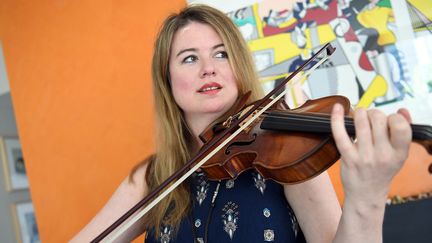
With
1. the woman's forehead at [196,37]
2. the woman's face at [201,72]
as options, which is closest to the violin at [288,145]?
the woman's face at [201,72]

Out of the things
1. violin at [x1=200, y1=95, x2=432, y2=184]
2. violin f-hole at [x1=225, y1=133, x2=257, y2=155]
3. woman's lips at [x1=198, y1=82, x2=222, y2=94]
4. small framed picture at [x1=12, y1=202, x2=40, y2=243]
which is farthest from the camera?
small framed picture at [x1=12, y1=202, x2=40, y2=243]

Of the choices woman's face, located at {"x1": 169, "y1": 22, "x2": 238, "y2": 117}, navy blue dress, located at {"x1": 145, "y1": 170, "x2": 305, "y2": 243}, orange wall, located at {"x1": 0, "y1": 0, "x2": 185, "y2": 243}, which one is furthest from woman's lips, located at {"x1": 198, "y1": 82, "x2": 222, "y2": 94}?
orange wall, located at {"x1": 0, "y1": 0, "x2": 185, "y2": 243}

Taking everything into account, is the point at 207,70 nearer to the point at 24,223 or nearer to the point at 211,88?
the point at 211,88

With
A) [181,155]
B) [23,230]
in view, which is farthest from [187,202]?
[23,230]

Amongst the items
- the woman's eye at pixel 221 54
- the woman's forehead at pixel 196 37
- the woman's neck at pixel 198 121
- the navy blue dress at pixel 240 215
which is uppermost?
the woman's forehead at pixel 196 37

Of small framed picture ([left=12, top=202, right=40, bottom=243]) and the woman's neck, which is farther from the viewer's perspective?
small framed picture ([left=12, top=202, right=40, bottom=243])

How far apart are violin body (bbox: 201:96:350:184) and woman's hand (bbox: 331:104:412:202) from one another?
0.16 ft

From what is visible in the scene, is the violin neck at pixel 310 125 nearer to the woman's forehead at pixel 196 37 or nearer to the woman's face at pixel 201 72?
the woman's face at pixel 201 72

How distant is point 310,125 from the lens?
25.1 inches

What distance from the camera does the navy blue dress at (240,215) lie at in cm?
84

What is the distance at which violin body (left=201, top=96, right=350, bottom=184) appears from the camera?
2.02 ft

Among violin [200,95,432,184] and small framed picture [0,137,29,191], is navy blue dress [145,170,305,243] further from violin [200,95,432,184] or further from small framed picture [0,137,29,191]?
small framed picture [0,137,29,191]

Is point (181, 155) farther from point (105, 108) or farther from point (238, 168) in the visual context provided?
point (105, 108)

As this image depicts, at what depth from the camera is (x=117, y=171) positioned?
1.71m
